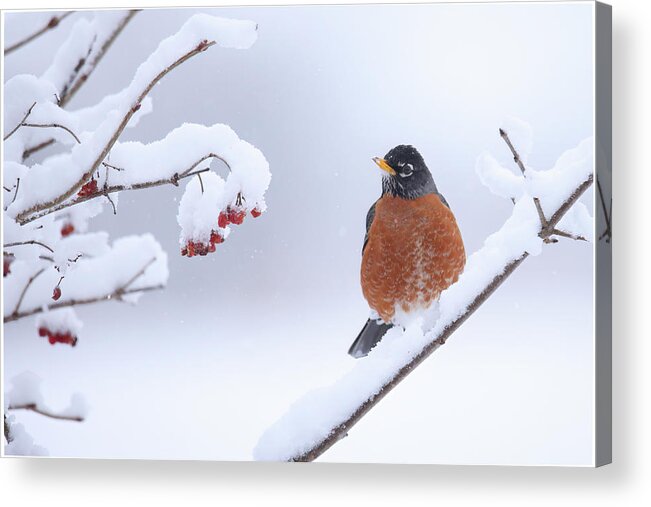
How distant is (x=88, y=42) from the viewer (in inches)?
97.8

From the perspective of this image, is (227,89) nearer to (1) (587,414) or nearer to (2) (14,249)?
(2) (14,249)

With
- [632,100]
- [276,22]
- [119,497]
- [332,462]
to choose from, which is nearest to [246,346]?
[332,462]

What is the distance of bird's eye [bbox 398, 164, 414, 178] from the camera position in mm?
2521

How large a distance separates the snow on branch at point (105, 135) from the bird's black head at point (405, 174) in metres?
0.49

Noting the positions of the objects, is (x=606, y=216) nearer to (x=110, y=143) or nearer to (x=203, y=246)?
(x=203, y=246)

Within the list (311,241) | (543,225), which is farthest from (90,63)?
(543,225)

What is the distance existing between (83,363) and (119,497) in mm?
393

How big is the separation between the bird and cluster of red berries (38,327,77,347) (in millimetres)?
803

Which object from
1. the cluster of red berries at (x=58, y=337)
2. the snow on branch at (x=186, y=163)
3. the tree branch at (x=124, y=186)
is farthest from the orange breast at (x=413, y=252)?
the cluster of red berries at (x=58, y=337)

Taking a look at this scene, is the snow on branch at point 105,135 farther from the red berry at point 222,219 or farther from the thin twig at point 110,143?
the red berry at point 222,219

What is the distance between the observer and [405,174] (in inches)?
99.4

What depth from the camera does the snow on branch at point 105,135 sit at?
214 centimetres

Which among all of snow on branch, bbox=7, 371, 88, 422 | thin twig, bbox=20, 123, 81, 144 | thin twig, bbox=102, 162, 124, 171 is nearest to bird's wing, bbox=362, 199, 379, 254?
thin twig, bbox=102, 162, 124, 171

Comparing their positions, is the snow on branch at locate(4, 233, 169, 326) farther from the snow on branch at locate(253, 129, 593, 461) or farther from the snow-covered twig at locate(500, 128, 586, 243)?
the snow-covered twig at locate(500, 128, 586, 243)
